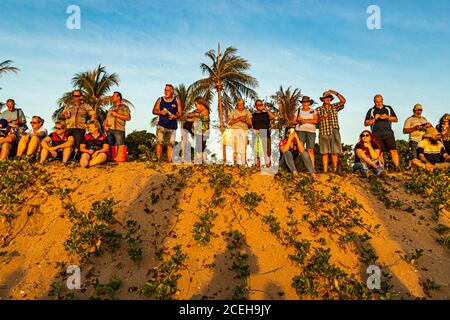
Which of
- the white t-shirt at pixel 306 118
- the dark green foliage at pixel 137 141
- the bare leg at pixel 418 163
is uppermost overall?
the dark green foliage at pixel 137 141

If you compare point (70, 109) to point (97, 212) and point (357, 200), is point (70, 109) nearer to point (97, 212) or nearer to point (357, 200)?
point (97, 212)

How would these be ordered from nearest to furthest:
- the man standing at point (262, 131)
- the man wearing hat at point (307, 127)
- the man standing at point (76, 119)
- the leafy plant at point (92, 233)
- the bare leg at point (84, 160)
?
1. the leafy plant at point (92, 233)
2. the bare leg at point (84, 160)
3. the man wearing hat at point (307, 127)
4. the man standing at point (76, 119)
5. the man standing at point (262, 131)

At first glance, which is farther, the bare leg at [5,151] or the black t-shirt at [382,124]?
the black t-shirt at [382,124]

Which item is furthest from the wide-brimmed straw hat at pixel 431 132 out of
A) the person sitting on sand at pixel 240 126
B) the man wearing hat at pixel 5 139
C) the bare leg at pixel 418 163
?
the man wearing hat at pixel 5 139

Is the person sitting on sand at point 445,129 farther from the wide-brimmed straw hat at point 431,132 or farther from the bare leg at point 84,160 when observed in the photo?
the bare leg at point 84,160

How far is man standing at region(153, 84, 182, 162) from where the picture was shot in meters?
8.10

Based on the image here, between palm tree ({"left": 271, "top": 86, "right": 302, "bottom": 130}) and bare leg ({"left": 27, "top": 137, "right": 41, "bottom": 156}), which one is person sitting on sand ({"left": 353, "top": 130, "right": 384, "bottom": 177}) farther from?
palm tree ({"left": 271, "top": 86, "right": 302, "bottom": 130})

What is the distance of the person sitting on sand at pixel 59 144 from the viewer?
7.62 meters

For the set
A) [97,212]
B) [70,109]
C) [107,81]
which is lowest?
[97,212]

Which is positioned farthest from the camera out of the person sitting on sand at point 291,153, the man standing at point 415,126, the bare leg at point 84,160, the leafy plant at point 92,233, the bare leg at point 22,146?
the man standing at point 415,126

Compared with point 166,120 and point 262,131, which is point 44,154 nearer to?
point 166,120
